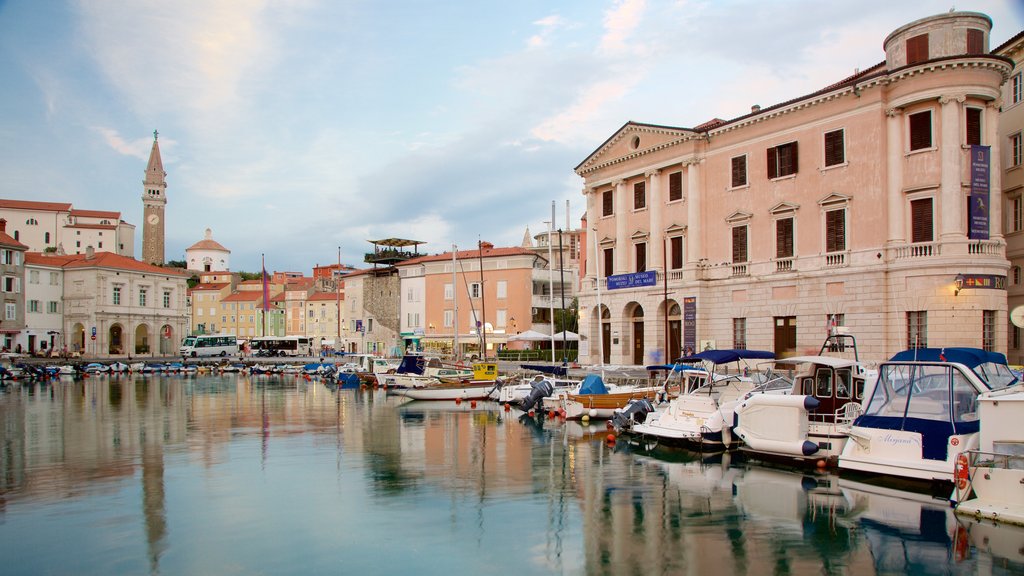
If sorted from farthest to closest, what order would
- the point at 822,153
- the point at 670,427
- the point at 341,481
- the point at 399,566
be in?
the point at 822,153 → the point at 670,427 → the point at 341,481 → the point at 399,566

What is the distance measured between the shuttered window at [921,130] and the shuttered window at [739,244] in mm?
8755

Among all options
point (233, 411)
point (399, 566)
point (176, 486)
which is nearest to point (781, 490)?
point (399, 566)

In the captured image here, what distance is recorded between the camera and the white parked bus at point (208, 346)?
7944 centimetres

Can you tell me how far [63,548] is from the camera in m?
11.3

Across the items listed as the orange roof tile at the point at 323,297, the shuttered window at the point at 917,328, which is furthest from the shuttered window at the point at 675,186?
the orange roof tile at the point at 323,297

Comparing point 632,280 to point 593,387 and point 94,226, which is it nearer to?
point 593,387

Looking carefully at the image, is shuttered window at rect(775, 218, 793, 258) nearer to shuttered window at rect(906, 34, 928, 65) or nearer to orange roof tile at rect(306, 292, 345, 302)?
shuttered window at rect(906, 34, 928, 65)

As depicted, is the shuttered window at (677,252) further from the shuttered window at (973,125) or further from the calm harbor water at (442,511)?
the calm harbor water at (442,511)

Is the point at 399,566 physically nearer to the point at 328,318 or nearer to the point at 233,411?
the point at 233,411

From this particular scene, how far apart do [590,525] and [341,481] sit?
663 centimetres

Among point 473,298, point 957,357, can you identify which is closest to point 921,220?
point 957,357

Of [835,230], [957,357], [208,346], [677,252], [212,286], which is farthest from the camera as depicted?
[212,286]

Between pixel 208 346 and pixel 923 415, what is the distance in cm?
7922

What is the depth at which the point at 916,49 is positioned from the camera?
2948 cm
